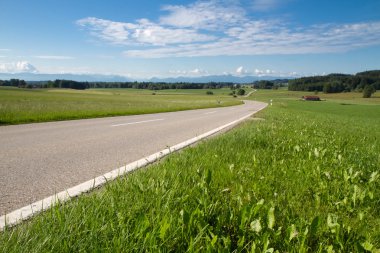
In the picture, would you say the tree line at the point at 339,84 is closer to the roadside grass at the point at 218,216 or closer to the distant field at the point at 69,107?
the distant field at the point at 69,107

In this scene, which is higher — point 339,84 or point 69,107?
point 339,84

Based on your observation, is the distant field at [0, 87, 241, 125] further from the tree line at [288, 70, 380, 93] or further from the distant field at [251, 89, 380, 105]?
the tree line at [288, 70, 380, 93]

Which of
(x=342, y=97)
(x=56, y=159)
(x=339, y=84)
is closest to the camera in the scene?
(x=56, y=159)

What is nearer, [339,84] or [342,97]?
[342,97]

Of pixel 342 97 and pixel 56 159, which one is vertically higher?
pixel 56 159

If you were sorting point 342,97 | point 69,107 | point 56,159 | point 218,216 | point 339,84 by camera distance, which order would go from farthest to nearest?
point 339,84
point 342,97
point 69,107
point 56,159
point 218,216

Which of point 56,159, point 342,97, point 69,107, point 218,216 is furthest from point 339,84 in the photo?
point 218,216

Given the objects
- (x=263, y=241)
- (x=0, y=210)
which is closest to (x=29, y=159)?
(x=0, y=210)

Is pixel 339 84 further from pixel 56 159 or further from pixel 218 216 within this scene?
pixel 218 216

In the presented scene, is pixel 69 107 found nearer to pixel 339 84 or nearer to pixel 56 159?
pixel 56 159

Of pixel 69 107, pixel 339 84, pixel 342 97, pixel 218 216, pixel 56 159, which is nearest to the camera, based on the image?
pixel 218 216

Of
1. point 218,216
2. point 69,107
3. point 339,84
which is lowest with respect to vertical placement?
point 69,107

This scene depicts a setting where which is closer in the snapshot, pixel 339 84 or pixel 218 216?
pixel 218 216

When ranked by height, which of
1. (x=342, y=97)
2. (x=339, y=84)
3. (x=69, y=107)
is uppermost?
(x=339, y=84)
